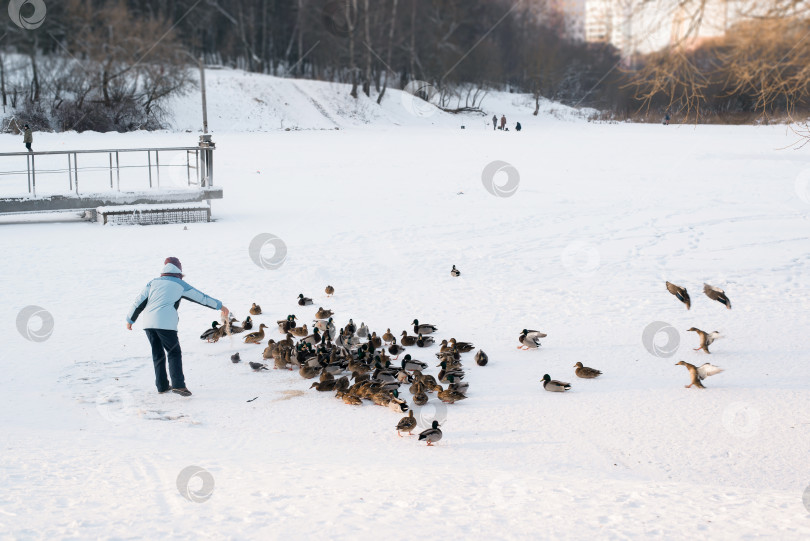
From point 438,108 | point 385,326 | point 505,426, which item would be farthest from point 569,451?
point 438,108

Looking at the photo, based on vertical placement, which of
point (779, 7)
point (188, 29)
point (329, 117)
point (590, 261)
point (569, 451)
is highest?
point (188, 29)

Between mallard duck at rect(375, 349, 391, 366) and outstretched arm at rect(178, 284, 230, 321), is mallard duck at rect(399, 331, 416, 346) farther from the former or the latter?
outstretched arm at rect(178, 284, 230, 321)

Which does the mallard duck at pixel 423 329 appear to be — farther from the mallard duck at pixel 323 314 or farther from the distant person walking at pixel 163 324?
the distant person walking at pixel 163 324

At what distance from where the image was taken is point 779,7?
5602 mm

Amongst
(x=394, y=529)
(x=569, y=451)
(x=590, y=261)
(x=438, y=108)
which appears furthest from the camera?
(x=438, y=108)

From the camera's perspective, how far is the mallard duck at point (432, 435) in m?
7.15

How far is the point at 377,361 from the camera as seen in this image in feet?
30.5

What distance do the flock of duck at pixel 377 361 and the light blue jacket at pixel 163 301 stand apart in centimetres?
132

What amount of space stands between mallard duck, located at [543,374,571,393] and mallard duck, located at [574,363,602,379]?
1.43 ft

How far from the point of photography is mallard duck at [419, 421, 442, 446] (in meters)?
7.15

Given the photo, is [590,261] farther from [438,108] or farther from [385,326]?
[438,108]

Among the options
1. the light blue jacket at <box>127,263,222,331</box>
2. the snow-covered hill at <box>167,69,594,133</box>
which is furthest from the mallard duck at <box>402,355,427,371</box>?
the snow-covered hill at <box>167,69,594,133</box>

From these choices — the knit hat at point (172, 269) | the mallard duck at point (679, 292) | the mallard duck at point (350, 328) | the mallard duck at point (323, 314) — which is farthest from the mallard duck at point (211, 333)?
the mallard duck at point (679, 292)

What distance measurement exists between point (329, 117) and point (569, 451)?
162ft
